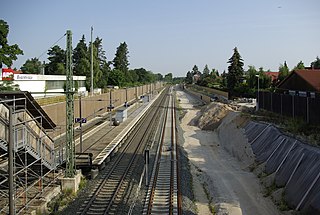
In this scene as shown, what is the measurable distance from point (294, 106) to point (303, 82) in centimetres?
1482

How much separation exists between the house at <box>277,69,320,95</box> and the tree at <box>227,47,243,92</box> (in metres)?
27.6

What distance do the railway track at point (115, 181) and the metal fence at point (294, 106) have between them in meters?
13.3

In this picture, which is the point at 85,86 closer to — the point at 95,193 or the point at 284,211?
the point at 95,193

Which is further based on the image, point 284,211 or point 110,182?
point 110,182

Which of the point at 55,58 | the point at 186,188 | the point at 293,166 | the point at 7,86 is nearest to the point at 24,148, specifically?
the point at 186,188

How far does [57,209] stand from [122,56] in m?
132

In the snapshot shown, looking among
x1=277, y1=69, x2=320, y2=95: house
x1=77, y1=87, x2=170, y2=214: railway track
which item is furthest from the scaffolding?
x1=277, y1=69, x2=320, y2=95: house

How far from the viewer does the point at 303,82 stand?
41.7 meters

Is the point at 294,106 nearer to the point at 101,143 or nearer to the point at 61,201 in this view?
the point at 101,143

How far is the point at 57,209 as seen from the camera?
53.3 feet

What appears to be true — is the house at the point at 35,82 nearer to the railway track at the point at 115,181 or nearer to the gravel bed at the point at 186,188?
the railway track at the point at 115,181

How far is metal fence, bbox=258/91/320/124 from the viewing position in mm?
24344

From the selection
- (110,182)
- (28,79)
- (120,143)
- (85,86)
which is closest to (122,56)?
(85,86)

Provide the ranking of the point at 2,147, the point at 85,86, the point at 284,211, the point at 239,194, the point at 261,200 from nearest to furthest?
the point at 2,147, the point at 284,211, the point at 261,200, the point at 239,194, the point at 85,86
